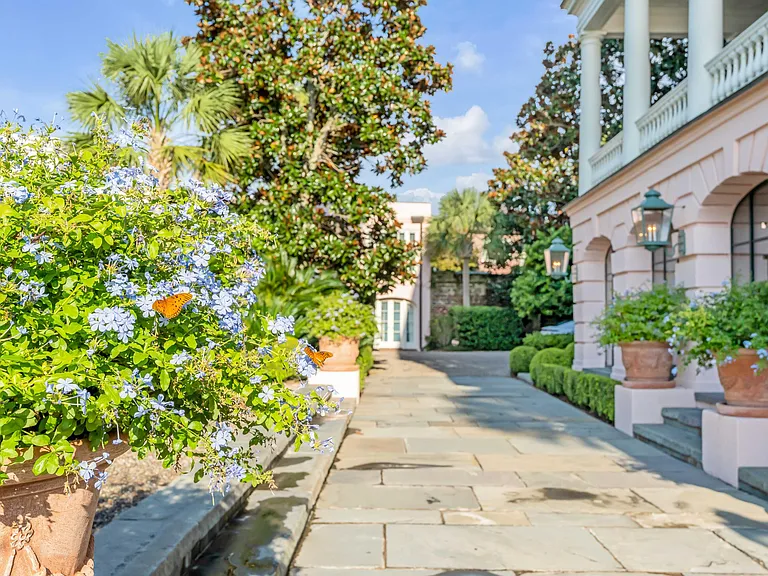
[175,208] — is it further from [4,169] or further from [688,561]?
[688,561]

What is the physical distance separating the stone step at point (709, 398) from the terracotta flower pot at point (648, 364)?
1.05 ft

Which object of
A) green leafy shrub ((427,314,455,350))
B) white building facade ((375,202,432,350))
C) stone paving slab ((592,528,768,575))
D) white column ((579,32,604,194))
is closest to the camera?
stone paving slab ((592,528,768,575))

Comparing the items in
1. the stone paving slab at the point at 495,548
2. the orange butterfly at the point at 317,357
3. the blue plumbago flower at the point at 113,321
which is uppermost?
the blue plumbago flower at the point at 113,321

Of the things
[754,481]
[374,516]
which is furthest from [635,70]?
[374,516]

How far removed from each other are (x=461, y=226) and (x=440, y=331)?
A: 4.43m

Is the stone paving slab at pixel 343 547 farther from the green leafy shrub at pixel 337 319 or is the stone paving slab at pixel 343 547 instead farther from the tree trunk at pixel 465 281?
the tree trunk at pixel 465 281

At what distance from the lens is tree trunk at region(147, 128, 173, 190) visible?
35.3ft

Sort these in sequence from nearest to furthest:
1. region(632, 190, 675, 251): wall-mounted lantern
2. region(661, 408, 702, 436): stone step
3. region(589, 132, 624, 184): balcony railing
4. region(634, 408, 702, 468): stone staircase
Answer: region(634, 408, 702, 468): stone staircase < region(661, 408, 702, 436): stone step < region(632, 190, 675, 251): wall-mounted lantern < region(589, 132, 624, 184): balcony railing

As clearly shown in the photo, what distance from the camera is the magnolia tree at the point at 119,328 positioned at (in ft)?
5.79

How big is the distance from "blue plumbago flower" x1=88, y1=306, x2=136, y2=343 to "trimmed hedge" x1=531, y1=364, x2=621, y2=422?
788cm

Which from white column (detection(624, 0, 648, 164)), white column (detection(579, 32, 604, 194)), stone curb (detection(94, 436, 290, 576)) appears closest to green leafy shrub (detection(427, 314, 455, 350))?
white column (detection(579, 32, 604, 194))

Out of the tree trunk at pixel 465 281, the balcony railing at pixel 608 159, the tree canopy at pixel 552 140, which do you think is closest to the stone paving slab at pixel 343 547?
the balcony railing at pixel 608 159

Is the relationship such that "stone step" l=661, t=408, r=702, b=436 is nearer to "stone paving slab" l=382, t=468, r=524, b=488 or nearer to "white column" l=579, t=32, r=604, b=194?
"stone paving slab" l=382, t=468, r=524, b=488

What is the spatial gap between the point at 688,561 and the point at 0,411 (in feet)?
11.9
